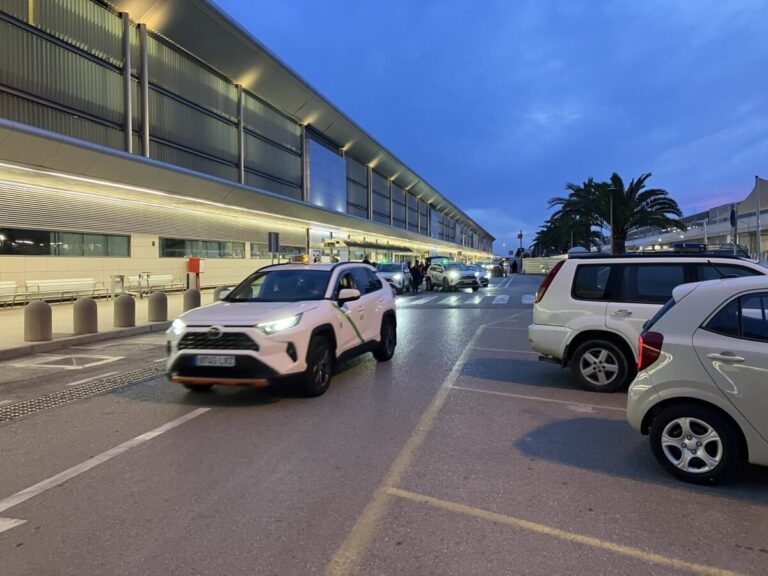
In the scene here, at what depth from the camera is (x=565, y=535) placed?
3.23m

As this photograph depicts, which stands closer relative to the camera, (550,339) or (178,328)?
(178,328)

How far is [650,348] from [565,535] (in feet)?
5.58

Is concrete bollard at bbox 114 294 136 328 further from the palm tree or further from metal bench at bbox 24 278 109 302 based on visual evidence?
the palm tree

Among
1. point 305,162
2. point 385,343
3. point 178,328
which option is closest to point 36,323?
point 178,328

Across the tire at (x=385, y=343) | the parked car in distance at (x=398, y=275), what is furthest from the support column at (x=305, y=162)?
the tire at (x=385, y=343)

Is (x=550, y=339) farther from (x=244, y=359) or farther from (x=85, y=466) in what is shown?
(x=85, y=466)

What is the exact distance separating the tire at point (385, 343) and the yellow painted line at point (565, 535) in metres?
4.94

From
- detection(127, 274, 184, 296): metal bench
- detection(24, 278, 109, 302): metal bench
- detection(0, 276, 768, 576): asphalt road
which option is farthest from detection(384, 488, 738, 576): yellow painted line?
detection(127, 274, 184, 296): metal bench

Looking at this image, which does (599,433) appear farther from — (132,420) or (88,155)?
(88,155)

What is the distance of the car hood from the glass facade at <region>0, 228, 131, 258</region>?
14.5 meters

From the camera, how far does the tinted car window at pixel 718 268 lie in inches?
249

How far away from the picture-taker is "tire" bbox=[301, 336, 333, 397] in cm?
629

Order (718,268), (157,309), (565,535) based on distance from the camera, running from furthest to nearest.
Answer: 1. (157,309)
2. (718,268)
3. (565,535)

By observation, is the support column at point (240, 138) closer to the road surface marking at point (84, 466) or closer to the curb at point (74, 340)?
the curb at point (74, 340)
